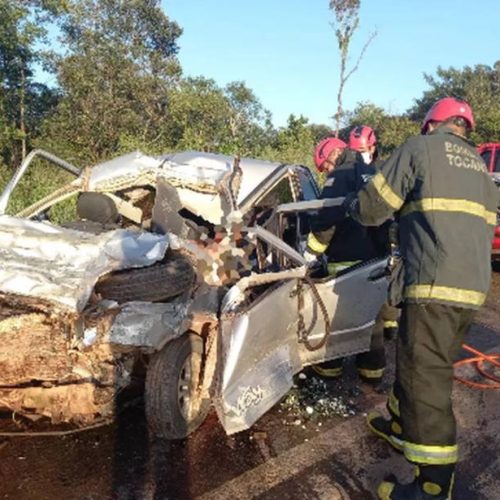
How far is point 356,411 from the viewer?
3867mm

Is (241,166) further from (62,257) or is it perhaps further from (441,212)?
(441,212)

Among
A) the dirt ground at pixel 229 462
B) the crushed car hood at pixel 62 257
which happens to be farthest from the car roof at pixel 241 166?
the dirt ground at pixel 229 462

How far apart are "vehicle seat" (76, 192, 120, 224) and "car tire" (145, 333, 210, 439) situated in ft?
4.23

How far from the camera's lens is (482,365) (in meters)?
4.79

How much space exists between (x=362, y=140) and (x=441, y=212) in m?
1.93

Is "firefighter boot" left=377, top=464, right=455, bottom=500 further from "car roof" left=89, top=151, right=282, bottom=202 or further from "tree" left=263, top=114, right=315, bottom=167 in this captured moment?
"tree" left=263, top=114, right=315, bottom=167

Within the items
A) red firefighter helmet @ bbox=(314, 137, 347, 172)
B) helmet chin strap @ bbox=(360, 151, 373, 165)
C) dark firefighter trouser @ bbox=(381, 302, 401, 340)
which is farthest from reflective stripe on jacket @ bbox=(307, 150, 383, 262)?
dark firefighter trouser @ bbox=(381, 302, 401, 340)

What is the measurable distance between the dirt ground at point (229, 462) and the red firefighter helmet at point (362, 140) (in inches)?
75.1

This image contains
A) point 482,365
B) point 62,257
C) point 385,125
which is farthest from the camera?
point 385,125

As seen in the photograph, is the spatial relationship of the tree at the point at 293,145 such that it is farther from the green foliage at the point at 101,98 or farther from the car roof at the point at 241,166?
the car roof at the point at 241,166

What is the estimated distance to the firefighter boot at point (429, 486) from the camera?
8.54 ft

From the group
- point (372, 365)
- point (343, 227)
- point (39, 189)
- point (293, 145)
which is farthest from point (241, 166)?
point (293, 145)

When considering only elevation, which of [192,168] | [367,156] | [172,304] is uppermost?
[367,156]

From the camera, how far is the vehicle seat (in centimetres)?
418
